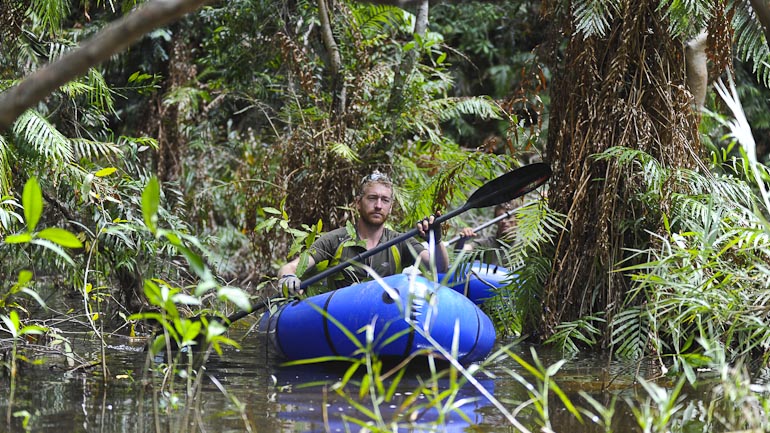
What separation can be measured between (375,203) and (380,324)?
1477 millimetres

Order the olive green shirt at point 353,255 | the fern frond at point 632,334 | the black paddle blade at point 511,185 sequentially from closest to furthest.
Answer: the fern frond at point 632,334 → the black paddle blade at point 511,185 → the olive green shirt at point 353,255

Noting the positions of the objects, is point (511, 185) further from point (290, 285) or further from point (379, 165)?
point (379, 165)

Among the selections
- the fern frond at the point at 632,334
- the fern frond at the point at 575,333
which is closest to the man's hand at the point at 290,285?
the fern frond at the point at 575,333

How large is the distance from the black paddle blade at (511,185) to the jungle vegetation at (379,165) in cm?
13

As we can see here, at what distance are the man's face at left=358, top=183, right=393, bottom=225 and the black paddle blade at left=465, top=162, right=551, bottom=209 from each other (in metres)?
0.56

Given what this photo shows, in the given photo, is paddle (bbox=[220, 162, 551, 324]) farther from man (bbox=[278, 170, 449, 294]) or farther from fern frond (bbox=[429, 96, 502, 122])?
fern frond (bbox=[429, 96, 502, 122])

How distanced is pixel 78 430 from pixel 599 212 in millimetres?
3398

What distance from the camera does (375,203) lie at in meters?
6.23

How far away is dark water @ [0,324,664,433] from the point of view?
3588 millimetres

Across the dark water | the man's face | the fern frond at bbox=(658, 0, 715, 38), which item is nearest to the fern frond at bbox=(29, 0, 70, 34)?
the dark water

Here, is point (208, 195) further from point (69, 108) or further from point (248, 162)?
point (69, 108)

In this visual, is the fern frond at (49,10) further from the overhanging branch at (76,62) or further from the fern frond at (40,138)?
the overhanging branch at (76,62)

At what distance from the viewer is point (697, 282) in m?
4.52

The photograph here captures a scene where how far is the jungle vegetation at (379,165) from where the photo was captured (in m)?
4.39
